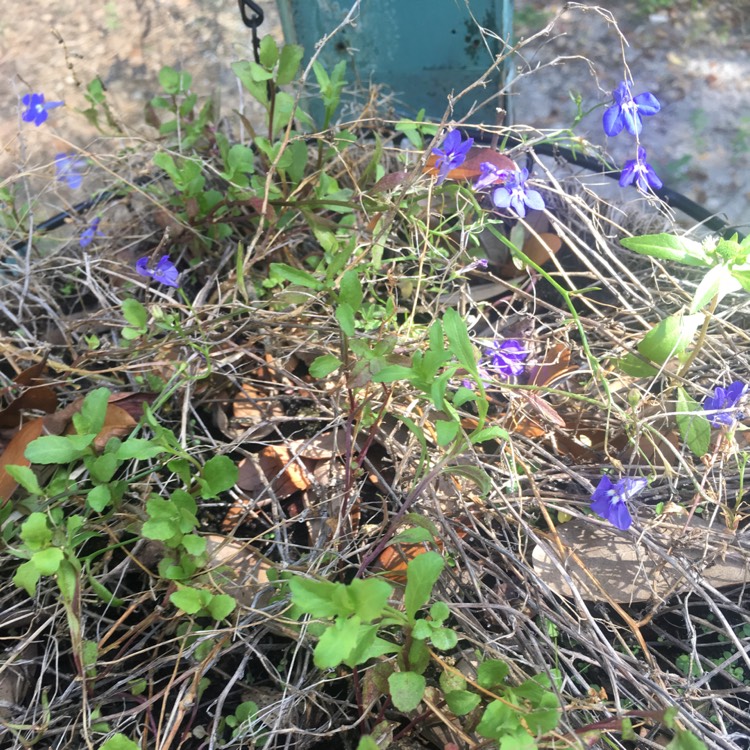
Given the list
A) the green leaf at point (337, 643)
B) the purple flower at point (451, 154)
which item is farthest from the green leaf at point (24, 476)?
the purple flower at point (451, 154)

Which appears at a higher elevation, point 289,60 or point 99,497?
point 289,60

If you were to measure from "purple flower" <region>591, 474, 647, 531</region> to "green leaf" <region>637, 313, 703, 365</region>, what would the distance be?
0.16 meters

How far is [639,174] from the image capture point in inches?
40.7

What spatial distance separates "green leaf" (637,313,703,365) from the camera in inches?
35.0

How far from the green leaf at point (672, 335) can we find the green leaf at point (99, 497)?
693 millimetres

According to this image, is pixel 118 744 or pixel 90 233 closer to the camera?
pixel 118 744

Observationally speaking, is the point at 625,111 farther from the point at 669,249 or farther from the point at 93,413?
the point at 93,413

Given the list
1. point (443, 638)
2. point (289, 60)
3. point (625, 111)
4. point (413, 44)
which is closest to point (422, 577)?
point (443, 638)

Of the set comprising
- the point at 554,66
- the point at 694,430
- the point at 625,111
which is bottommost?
the point at 694,430

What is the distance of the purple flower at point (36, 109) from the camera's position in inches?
51.9

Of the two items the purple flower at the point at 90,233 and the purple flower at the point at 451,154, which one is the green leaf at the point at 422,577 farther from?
the purple flower at the point at 90,233

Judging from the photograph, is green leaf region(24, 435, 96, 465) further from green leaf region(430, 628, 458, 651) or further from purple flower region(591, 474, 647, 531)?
purple flower region(591, 474, 647, 531)

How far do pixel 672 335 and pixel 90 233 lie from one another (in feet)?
3.17

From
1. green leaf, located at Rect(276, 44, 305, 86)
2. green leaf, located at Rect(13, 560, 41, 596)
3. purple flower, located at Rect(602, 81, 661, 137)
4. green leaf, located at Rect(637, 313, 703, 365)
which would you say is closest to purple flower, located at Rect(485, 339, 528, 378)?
green leaf, located at Rect(637, 313, 703, 365)
